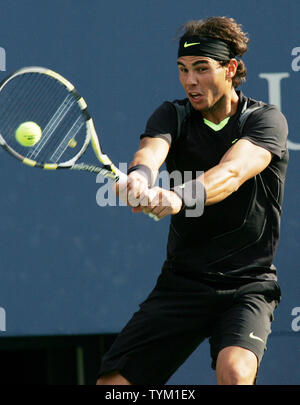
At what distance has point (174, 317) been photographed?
3.23m

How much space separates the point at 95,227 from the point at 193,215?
3.54 feet

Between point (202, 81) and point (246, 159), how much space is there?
1.41 feet

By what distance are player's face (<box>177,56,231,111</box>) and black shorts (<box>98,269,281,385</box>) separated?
2.30 feet

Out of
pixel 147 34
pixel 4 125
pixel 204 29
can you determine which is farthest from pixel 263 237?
pixel 147 34

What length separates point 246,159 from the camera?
3072mm

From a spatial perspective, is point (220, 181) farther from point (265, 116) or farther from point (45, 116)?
point (45, 116)

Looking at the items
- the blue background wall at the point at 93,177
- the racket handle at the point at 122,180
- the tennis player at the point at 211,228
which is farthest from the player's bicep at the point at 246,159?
the blue background wall at the point at 93,177

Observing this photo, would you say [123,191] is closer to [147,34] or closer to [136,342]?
[136,342]

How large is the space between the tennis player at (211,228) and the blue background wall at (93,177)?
2.71 ft

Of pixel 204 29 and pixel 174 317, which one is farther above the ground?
pixel 204 29

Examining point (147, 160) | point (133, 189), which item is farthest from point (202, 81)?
point (133, 189)

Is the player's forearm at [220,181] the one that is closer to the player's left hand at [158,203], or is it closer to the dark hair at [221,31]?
the player's left hand at [158,203]

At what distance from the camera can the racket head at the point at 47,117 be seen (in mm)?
3215

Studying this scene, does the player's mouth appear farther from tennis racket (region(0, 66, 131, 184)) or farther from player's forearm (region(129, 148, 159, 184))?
tennis racket (region(0, 66, 131, 184))
